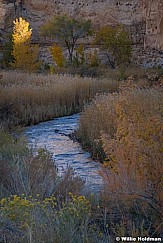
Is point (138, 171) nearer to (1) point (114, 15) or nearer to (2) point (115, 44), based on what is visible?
(2) point (115, 44)

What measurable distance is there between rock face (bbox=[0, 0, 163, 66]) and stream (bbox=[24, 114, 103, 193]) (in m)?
22.4

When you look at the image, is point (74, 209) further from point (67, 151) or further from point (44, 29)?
point (44, 29)

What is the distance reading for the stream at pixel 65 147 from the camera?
6.14m

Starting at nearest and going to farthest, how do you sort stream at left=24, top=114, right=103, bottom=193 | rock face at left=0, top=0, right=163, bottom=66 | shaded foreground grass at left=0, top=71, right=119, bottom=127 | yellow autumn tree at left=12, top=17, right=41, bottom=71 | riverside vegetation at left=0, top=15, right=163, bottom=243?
1. riverside vegetation at left=0, top=15, right=163, bottom=243
2. stream at left=24, top=114, right=103, bottom=193
3. shaded foreground grass at left=0, top=71, right=119, bottom=127
4. yellow autumn tree at left=12, top=17, right=41, bottom=71
5. rock face at left=0, top=0, right=163, bottom=66

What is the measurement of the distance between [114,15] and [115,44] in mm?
4753

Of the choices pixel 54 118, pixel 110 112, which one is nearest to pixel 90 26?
pixel 54 118

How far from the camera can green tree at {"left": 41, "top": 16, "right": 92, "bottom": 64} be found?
33531 millimetres

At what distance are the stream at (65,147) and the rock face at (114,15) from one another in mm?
22379

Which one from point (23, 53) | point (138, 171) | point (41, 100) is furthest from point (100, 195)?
point (23, 53)

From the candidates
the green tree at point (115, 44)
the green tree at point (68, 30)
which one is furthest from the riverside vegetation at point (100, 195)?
the green tree at point (68, 30)

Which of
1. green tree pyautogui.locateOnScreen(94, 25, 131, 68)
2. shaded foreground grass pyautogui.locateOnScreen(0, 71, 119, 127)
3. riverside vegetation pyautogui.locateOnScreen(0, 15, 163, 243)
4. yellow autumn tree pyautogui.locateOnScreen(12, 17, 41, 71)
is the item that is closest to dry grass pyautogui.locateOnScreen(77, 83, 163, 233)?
riverside vegetation pyautogui.locateOnScreen(0, 15, 163, 243)

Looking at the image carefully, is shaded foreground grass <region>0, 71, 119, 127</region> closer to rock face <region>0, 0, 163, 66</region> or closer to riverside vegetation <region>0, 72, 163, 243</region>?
riverside vegetation <region>0, 72, 163, 243</region>

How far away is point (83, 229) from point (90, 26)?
33357 mm

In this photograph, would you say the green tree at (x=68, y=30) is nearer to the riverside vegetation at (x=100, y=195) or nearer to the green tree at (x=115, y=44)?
the green tree at (x=115, y=44)
